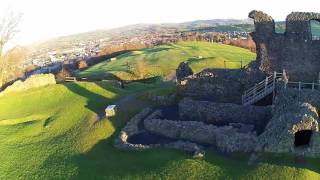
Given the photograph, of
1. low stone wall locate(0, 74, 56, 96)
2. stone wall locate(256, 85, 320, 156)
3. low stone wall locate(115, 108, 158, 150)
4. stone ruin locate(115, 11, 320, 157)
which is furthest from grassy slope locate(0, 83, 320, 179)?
low stone wall locate(0, 74, 56, 96)

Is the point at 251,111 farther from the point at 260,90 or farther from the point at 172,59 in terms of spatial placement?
the point at 172,59

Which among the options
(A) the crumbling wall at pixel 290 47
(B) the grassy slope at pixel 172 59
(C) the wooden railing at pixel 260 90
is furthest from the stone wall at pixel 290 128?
(B) the grassy slope at pixel 172 59

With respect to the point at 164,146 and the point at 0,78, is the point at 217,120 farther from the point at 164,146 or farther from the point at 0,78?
the point at 0,78

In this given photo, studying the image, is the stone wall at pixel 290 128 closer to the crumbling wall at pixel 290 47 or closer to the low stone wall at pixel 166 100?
the crumbling wall at pixel 290 47

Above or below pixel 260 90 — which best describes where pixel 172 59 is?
below

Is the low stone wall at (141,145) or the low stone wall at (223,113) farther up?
the low stone wall at (223,113)

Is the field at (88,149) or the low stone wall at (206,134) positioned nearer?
the field at (88,149)

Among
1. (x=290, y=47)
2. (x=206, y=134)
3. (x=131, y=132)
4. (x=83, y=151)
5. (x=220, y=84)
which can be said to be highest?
(x=290, y=47)

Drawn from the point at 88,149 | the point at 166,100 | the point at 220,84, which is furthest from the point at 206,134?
the point at 166,100
